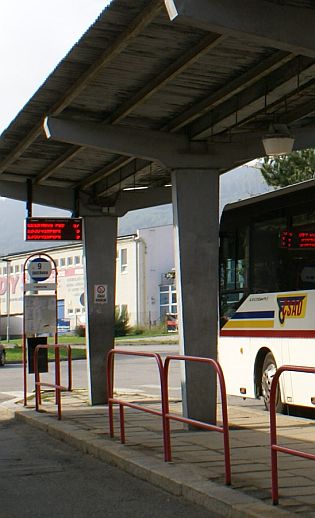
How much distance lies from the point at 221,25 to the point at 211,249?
17.8 ft

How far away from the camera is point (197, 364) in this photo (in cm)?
1298

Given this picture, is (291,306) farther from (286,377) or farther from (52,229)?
(52,229)

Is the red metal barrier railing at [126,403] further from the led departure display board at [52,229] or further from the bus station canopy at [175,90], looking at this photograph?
the led departure display board at [52,229]

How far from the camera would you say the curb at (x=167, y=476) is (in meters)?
7.71

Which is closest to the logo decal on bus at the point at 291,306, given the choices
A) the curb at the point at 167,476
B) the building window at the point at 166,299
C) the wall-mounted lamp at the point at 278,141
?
the wall-mounted lamp at the point at 278,141

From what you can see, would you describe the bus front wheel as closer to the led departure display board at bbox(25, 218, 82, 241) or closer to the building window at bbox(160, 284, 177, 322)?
the led departure display board at bbox(25, 218, 82, 241)

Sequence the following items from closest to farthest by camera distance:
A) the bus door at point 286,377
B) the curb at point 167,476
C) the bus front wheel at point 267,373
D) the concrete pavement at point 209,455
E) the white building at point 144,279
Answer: the curb at point 167,476 → the concrete pavement at point 209,455 → the bus door at point 286,377 → the bus front wheel at point 267,373 → the white building at point 144,279

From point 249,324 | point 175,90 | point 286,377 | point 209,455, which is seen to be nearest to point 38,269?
point 249,324

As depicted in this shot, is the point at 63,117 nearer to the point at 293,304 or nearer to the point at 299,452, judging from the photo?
the point at 293,304

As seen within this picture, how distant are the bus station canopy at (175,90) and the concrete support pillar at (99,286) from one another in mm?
1420

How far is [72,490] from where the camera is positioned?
934 centimetres

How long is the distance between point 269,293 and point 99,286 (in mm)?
3042

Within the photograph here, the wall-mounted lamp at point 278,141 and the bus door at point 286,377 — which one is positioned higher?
the wall-mounted lamp at point 278,141

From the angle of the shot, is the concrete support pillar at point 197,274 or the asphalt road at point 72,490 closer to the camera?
the asphalt road at point 72,490
